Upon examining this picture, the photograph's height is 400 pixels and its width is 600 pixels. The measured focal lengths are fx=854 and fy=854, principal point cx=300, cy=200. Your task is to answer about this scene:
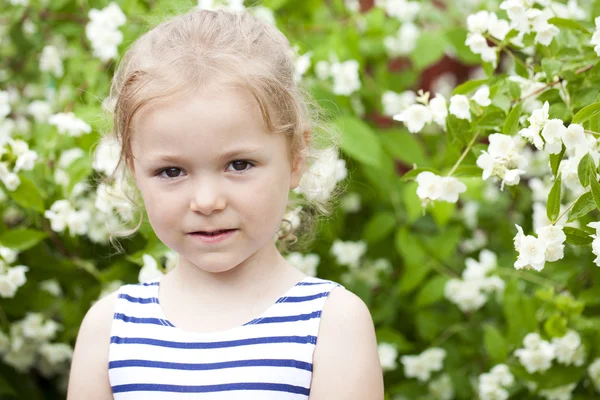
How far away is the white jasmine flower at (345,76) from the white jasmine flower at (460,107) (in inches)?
37.5

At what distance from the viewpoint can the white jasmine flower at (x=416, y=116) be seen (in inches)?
71.7

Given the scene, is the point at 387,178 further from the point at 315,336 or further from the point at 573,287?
the point at 315,336

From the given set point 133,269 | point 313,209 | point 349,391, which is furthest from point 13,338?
point 349,391

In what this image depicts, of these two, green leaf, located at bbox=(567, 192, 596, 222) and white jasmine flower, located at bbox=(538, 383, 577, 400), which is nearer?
green leaf, located at bbox=(567, 192, 596, 222)

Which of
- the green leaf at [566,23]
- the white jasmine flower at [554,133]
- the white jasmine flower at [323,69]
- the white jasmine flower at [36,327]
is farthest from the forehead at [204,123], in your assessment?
the white jasmine flower at [323,69]

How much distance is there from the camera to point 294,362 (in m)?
1.51

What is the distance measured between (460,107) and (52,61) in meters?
1.68

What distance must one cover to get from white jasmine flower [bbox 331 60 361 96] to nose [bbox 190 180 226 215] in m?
1.35

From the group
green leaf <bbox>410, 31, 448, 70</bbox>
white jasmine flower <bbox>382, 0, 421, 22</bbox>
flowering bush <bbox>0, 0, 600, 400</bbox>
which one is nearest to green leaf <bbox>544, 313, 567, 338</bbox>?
flowering bush <bbox>0, 0, 600, 400</bbox>

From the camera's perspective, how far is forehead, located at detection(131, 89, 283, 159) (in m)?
1.44

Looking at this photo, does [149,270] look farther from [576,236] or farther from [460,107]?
[576,236]

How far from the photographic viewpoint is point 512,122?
1689mm

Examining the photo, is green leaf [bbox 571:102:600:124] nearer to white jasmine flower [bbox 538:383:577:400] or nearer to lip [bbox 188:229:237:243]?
lip [bbox 188:229:237:243]

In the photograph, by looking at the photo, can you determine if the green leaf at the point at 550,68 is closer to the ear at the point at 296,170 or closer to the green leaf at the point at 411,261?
the ear at the point at 296,170
